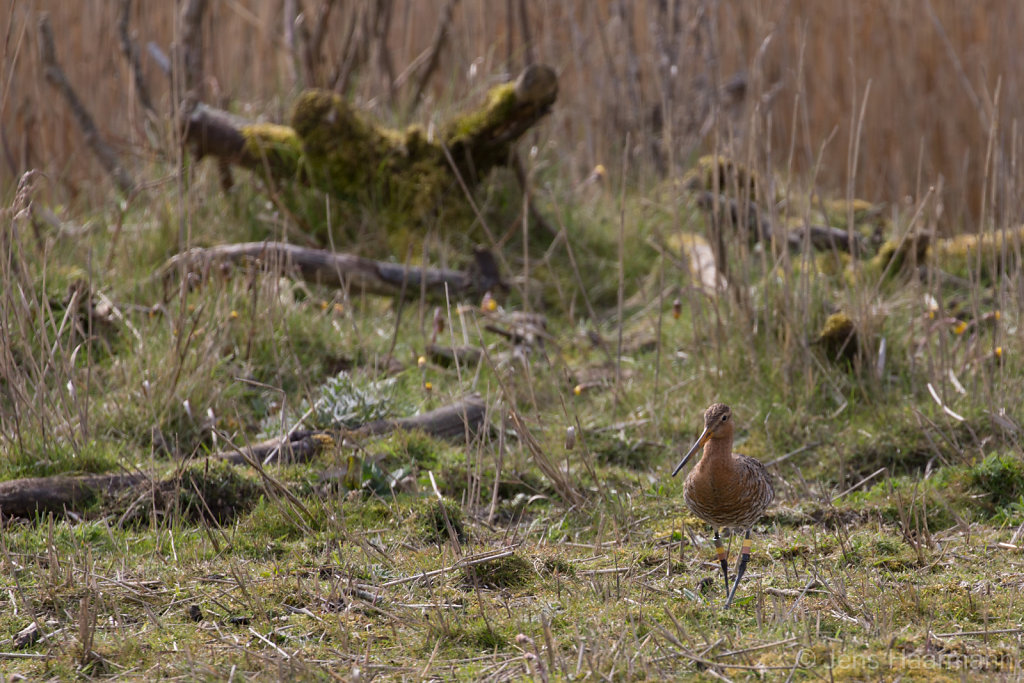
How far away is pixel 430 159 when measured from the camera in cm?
676

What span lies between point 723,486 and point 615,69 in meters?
4.96

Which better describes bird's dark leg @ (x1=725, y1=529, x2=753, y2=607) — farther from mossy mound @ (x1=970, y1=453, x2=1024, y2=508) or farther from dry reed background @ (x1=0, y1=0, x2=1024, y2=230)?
dry reed background @ (x1=0, y1=0, x2=1024, y2=230)

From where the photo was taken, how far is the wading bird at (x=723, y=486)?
3441mm

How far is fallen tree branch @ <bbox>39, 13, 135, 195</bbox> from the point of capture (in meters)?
6.91

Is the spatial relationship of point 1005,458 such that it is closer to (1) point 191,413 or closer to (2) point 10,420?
(1) point 191,413

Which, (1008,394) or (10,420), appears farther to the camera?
(1008,394)

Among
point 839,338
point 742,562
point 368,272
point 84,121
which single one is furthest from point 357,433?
point 84,121

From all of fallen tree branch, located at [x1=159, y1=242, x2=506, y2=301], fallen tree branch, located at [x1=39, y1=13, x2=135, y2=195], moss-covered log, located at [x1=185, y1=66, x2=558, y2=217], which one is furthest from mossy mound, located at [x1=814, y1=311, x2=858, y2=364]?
fallen tree branch, located at [x1=39, y1=13, x2=135, y2=195]

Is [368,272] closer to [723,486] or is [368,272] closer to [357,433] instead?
[357,433]

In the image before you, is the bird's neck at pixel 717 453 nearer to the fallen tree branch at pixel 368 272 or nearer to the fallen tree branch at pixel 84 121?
the fallen tree branch at pixel 368 272

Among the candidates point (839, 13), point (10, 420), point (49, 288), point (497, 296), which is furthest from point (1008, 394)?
point (839, 13)

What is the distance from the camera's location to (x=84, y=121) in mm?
7227

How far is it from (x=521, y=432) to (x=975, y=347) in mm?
2417

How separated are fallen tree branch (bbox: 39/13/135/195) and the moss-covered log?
749 mm
